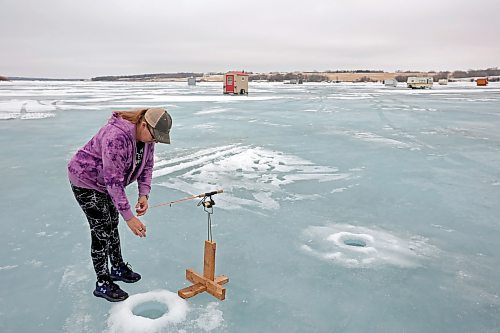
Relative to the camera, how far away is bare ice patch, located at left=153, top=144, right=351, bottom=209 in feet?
18.8

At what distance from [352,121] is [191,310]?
12.1 m

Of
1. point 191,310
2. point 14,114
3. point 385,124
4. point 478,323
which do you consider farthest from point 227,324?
point 14,114

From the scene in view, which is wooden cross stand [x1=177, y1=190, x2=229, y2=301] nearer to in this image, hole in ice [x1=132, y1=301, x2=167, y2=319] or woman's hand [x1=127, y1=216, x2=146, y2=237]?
hole in ice [x1=132, y1=301, x2=167, y2=319]

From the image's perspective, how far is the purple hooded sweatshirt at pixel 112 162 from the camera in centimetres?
255

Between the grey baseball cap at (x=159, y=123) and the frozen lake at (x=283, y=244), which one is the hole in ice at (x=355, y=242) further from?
the grey baseball cap at (x=159, y=123)

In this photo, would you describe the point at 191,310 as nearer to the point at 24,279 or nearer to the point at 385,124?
the point at 24,279

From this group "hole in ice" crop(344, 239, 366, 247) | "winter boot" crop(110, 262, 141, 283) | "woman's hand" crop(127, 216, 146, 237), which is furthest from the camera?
"hole in ice" crop(344, 239, 366, 247)

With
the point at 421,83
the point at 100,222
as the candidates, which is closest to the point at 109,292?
the point at 100,222

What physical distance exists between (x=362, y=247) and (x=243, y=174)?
318 cm

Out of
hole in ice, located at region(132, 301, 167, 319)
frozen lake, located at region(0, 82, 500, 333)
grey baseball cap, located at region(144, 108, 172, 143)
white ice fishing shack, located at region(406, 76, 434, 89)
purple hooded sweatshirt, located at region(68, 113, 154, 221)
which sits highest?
white ice fishing shack, located at region(406, 76, 434, 89)

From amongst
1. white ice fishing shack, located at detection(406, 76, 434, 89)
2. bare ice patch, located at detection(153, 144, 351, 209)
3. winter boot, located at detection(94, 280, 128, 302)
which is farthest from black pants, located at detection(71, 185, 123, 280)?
white ice fishing shack, located at detection(406, 76, 434, 89)

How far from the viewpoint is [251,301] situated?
10.3ft

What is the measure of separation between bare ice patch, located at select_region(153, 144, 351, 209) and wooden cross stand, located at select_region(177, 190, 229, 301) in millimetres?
1971

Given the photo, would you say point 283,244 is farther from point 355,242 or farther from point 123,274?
point 123,274
